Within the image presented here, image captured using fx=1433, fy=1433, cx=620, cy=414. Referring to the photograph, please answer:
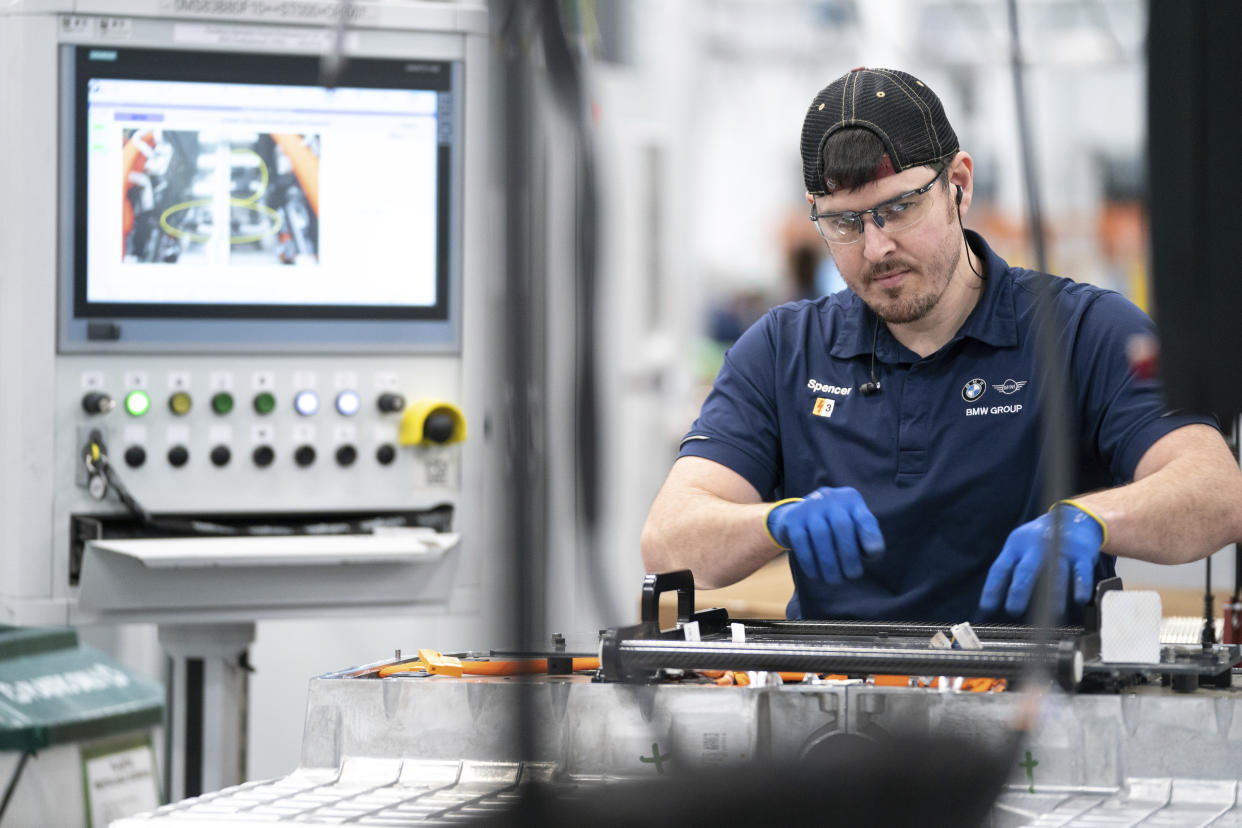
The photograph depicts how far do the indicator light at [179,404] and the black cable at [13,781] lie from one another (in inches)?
19.6

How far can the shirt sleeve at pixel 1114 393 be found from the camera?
1.50m

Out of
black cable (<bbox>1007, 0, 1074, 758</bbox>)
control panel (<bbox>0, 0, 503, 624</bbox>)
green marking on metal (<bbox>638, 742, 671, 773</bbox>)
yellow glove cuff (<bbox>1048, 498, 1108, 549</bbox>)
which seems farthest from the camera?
control panel (<bbox>0, 0, 503, 624</bbox>)

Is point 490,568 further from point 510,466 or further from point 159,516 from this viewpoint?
point 159,516

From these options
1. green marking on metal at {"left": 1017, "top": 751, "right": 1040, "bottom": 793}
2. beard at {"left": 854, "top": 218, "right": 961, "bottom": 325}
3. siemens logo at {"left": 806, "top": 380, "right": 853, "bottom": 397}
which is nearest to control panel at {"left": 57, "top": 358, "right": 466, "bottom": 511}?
siemens logo at {"left": 806, "top": 380, "right": 853, "bottom": 397}

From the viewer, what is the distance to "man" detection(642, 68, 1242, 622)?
1.46m

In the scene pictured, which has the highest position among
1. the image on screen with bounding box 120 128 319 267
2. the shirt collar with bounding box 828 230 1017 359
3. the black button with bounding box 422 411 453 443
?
the image on screen with bounding box 120 128 319 267

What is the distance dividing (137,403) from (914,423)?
1.06 m

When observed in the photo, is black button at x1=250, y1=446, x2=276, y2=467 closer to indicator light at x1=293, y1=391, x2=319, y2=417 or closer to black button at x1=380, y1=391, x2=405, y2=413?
indicator light at x1=293, y1=391, x2=319, y2=417

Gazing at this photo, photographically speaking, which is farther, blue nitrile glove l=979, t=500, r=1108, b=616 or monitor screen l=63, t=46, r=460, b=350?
monitor screen l=63, t=46, r=460, b=350

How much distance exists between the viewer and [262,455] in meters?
2.02

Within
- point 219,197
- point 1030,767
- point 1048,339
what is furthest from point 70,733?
point 1048,339

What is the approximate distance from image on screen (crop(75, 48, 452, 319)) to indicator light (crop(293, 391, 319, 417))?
11cm

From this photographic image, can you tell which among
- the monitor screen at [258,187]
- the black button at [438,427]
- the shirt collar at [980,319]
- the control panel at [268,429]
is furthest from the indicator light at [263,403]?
→ the shirt collar at [980,319]

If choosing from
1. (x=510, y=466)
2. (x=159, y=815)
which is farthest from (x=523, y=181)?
(x=159, y=815)
